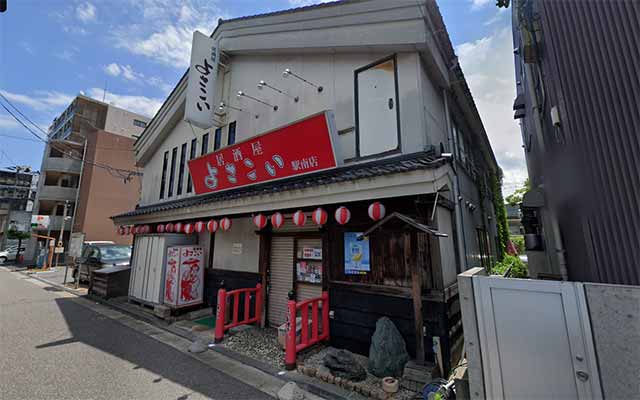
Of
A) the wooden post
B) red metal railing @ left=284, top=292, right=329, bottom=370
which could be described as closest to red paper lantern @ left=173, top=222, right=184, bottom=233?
red metal railing @ left=284, top=292, right=329, bottom=370

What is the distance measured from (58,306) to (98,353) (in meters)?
6.57

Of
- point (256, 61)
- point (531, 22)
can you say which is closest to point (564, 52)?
point (531, 22)

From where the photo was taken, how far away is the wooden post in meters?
4.42

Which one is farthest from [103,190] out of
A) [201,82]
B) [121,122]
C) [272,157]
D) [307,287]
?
[307,287]

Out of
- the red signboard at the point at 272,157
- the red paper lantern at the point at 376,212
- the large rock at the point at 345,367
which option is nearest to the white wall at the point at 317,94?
the red signboard at the point at 272,157

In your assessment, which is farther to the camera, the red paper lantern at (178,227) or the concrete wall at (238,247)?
the red paper lantern at (178,227)

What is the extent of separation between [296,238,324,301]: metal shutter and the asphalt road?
2.60 metres

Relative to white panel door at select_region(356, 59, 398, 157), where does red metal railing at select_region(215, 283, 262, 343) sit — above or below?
below

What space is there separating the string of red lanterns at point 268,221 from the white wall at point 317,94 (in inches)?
59.3

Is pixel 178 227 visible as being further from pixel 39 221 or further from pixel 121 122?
pixel 121 122

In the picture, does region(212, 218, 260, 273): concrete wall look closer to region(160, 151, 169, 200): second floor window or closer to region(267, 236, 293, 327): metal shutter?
region(267, 236, 293, 327): metal shutter

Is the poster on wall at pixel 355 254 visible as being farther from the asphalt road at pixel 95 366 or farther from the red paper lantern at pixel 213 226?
the red paper lantern at pixel 213 226

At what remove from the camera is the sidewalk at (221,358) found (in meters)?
4.32

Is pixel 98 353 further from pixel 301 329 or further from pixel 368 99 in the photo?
pixel 368 99
